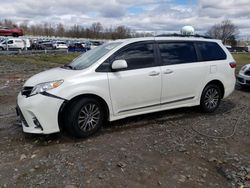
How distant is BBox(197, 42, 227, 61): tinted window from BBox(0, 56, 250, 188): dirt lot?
139cm

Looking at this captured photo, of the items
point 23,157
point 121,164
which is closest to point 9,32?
point 23,157

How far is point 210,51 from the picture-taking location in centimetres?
608

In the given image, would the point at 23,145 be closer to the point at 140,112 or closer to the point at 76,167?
the point at 76,167

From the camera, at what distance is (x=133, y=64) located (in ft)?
16.3

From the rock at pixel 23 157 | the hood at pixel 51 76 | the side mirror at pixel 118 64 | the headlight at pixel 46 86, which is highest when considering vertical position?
the side mirror at pixel 118 64

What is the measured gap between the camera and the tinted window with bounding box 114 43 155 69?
4.93 metres

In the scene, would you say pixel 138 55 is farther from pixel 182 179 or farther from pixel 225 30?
pixel 225 30

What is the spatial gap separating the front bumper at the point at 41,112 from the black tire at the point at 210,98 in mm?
3271

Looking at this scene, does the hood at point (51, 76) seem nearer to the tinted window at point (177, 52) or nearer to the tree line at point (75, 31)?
the tinted window at point (177, 52)

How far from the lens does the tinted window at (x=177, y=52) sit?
5.37 m

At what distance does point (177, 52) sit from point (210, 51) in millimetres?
982

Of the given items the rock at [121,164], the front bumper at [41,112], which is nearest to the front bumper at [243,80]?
the rock at [121,164]

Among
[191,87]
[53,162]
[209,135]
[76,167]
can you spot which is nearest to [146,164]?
[76,167]

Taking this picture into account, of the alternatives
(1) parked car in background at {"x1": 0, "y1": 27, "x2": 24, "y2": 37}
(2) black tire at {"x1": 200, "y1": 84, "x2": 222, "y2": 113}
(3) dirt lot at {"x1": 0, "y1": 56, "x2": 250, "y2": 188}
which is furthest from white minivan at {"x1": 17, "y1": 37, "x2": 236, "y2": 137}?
(1) parked car in background at {"x1": 0, "y1": 27, "x2": 24, "y2": 37}
